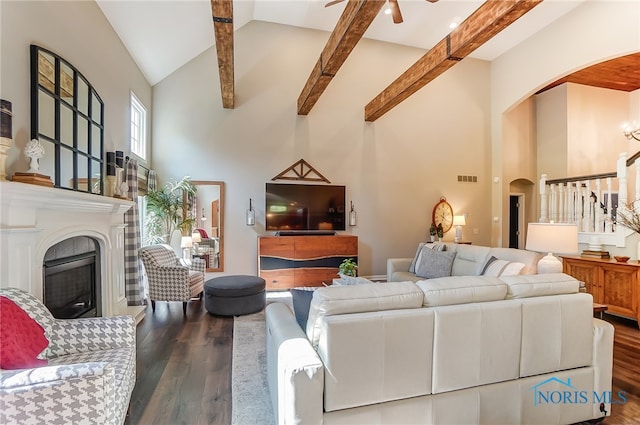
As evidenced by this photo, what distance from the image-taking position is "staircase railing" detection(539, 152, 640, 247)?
469 cm

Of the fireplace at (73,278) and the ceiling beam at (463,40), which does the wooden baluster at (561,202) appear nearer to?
the ceiling beam at (463,40)

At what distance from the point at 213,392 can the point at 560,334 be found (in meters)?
2.45

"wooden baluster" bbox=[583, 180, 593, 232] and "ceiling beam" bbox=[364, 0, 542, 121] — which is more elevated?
"ceiling beam" bbox=[364, 0, 542, 121]

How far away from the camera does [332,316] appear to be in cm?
170

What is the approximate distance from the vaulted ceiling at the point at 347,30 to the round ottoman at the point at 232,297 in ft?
9.83

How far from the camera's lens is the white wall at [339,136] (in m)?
5.82

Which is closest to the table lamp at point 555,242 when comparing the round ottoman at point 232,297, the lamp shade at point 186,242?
the round ottoman at point 232,297

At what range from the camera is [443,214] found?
7031 millimetres

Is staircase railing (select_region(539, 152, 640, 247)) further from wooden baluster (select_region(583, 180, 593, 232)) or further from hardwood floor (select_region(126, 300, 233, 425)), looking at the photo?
hardwood floor (select_region(126, 300, 233, 425))

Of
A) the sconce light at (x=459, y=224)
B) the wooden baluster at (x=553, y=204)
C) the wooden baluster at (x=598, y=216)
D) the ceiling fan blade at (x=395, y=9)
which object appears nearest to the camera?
the ceiling fan blade at (x=395, y=9)

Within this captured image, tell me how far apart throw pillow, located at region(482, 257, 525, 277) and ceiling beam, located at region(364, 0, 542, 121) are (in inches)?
100

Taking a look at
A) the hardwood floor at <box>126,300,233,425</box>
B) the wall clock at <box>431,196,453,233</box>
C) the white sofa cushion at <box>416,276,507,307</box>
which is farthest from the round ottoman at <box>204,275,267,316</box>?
the wall clock at <box>431,196,453,233</box>

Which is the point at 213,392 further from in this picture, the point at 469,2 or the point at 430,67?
the point at 469,2

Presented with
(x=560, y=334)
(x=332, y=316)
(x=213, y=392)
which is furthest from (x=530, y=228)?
(x=213, y=392)
